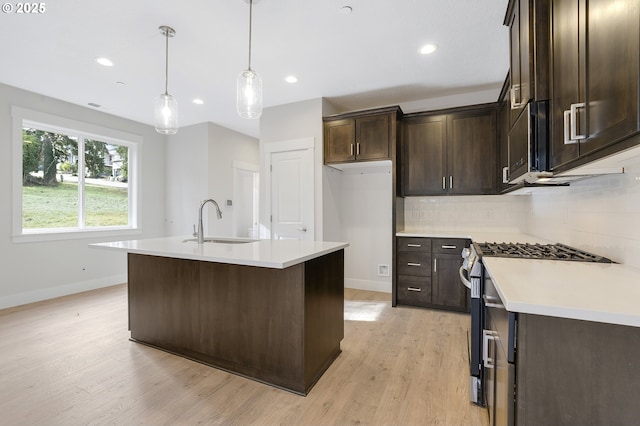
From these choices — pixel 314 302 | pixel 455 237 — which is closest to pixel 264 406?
pixel 314 302

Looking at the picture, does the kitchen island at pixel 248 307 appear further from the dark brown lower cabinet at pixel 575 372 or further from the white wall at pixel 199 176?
the white wall at pixel 199 176

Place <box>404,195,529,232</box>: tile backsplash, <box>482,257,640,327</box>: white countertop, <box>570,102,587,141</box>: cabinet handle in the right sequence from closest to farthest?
<box>482,257,640,327</box>: white countertop
<box>570,102,587,141</box>: cabinet handle
<box>404,195,529,232</box>: tile backsplash

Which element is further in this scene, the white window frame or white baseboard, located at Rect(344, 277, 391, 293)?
white baseboard, located at Rect(344, 277, 391, 293)

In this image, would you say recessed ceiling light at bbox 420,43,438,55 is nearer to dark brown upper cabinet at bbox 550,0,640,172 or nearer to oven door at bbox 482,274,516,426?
dark brown upper cabinet at bbox 550,0,640,172

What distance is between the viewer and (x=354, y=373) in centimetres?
222

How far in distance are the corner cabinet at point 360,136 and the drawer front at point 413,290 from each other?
1537 millimetres

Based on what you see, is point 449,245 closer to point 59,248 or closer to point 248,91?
A: point 248,91

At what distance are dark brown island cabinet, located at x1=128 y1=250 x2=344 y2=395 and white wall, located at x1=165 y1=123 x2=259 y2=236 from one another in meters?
2.69

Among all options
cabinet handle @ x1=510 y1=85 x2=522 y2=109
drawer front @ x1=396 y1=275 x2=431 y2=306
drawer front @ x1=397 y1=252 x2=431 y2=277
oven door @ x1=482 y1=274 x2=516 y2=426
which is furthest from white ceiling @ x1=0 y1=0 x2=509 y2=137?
drawer front @ x1=396 y1=275 x2=431 y2=306

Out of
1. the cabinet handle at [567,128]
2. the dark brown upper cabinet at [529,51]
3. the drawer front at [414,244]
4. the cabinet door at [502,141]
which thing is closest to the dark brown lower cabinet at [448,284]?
the drawer front at [414,244]

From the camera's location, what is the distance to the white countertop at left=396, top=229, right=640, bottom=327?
2.79 feet

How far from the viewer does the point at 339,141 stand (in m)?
3.99

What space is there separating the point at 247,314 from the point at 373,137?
267 cm

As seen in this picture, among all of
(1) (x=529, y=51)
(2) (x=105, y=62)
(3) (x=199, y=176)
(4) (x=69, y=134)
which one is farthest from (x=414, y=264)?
(4) (x=69, y=134)
